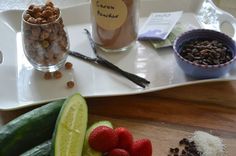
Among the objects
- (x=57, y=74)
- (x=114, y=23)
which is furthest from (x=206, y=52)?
(x=57, y=74)

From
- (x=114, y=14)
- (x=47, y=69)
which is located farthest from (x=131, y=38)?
(x=47, y=69)

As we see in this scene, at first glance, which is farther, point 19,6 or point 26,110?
point 19,6

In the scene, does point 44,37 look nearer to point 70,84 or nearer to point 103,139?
point 70,84

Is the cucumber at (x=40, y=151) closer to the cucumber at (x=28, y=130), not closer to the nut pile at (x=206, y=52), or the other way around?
the cucumber at (x=28, y=130)

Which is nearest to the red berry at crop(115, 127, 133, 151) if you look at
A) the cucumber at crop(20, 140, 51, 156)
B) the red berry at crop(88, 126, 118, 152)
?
the red berry at crop(88, 126, 118, 152)

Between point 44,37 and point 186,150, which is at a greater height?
point 44,37

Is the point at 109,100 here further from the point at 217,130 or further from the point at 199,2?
the point at 199,2
